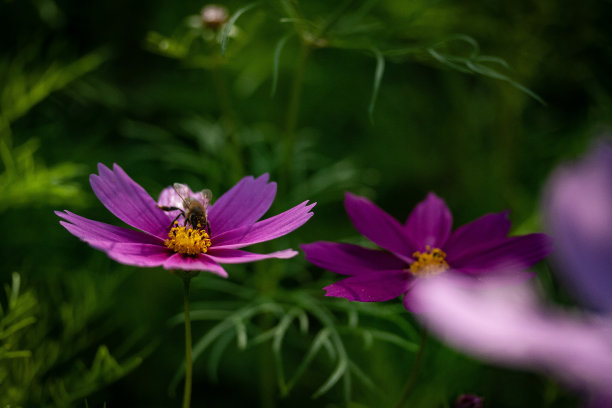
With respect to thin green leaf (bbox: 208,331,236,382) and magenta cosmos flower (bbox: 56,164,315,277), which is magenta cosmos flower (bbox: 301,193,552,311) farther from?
thin green leaf (bbox: 208,331,236,382)

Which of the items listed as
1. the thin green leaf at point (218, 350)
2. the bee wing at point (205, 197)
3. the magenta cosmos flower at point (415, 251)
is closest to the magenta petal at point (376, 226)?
the magenta cosmos flower at point (415, 251)

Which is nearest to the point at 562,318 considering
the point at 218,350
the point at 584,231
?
the point at 584,231

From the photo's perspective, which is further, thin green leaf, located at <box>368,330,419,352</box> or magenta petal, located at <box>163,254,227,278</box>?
thin green leaf, located at <box>368,330,419,352</box>

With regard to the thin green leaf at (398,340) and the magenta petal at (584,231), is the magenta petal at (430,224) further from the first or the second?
the magenta petal at (584,231)

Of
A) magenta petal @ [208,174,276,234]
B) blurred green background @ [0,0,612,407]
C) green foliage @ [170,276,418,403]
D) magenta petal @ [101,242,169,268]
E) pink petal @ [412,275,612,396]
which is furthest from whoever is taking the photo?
blurred green background @ [0,0,612,407]

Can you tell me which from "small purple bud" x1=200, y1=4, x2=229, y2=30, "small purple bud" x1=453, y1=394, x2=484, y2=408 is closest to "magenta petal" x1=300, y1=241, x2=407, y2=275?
"small purple bud" x1=453, y1=394, x2=484, y2=408

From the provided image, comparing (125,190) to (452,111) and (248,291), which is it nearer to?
(248,291)

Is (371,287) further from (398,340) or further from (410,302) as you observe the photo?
(398,340)
